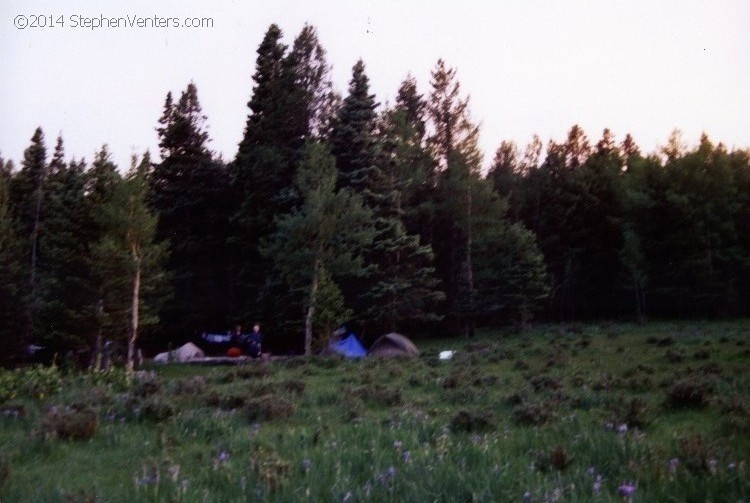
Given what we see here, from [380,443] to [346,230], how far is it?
88.6 ft

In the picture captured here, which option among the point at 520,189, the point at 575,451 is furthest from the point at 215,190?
the point at 575,451

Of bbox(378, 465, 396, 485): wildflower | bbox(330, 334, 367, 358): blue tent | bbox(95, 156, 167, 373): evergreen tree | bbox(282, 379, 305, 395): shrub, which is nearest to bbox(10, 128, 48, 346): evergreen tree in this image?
bbox(95, 156, 167, 373): evergreen tree

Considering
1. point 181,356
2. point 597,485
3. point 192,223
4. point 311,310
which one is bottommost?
point 597,485

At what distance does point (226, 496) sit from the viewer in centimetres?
480

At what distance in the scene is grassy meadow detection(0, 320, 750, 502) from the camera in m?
4.84

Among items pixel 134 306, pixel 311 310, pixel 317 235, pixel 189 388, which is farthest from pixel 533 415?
pixel 317 235

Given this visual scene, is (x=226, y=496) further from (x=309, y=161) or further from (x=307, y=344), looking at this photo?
(x=309, y=161)

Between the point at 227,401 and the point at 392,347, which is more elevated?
the point at 392,347

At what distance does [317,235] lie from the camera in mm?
32625

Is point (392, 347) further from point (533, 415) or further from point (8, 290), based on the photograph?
point (533, 415)

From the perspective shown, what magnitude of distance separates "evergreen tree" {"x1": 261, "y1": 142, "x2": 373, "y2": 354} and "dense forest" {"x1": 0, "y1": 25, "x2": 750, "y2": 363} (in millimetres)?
79

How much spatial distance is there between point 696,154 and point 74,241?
37746mm

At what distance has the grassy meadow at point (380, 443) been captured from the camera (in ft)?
15.9

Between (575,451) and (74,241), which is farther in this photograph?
(74,241)
